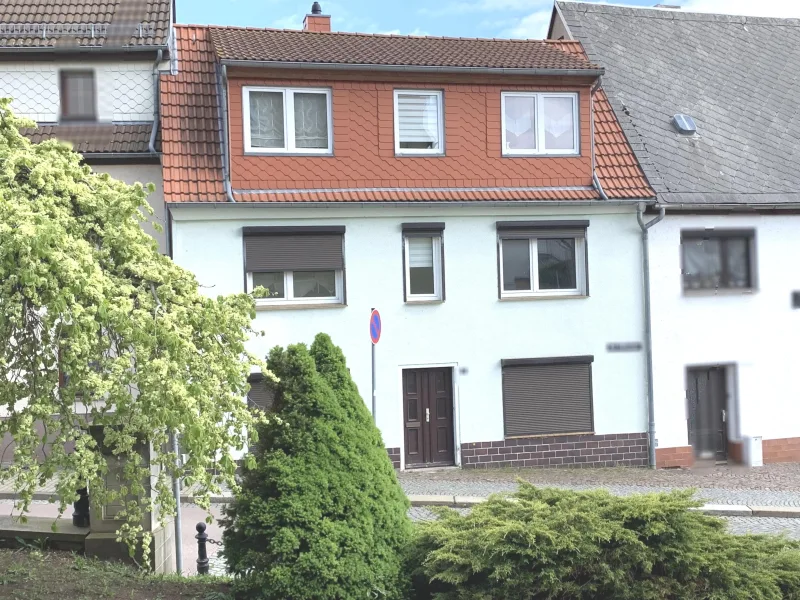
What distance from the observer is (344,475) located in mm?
6598

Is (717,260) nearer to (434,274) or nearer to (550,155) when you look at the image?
(550,155)

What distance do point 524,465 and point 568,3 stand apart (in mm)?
11410

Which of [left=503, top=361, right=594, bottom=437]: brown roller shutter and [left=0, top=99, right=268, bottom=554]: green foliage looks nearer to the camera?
[left=0, top=99, right=268, bottom=554]: green foliage

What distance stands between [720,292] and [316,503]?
539 inches

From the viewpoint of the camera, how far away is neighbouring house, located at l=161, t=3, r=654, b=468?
53.1ft

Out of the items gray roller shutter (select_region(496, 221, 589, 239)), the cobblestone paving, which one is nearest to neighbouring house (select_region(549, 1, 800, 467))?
the cobblestone paving

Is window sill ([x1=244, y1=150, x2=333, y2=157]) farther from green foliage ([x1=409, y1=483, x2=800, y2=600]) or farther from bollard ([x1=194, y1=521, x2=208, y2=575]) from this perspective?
green foliage ([x1=409, y1=483, x2=800, y2=600])

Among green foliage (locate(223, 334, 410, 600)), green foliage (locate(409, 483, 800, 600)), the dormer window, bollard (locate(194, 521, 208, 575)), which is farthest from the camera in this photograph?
the dormer window

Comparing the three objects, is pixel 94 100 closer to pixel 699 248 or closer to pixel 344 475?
pixel 699 248

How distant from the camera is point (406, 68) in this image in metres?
16.7

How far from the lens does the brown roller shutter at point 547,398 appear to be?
17.1 metres

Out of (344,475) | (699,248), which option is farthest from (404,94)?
(344,475)

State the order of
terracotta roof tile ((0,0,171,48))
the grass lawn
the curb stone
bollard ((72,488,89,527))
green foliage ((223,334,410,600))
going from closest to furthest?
green foliage ((223,334,410,600)), the grass lawn, bollard ((72,488,89,527)), the curb stone, terracotta roof tile ((0,0,171,48))

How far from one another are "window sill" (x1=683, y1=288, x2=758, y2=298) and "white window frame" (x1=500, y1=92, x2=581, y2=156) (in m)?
3.55
